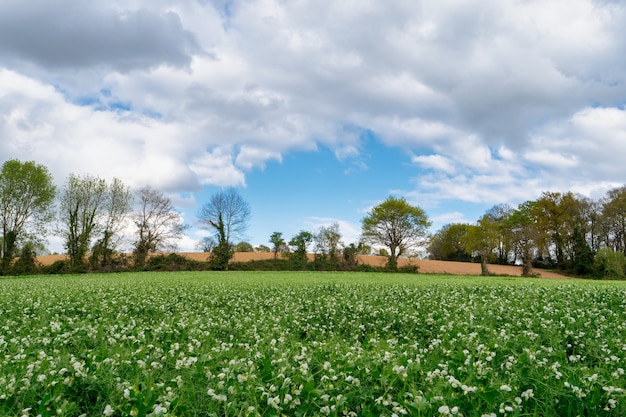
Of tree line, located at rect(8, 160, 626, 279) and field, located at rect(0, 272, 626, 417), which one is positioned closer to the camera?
field, located at rect(0, 272, 626, 417)

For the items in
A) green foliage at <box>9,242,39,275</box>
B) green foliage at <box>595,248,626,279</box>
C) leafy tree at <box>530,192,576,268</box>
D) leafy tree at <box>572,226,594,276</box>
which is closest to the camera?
green foliage at <box>9,242,39,275</box>

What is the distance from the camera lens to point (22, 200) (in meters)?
49.6

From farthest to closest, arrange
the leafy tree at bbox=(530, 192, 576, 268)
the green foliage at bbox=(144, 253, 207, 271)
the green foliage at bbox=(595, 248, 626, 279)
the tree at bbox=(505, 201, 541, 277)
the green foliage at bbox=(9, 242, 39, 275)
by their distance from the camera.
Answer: the leafy tree at bbox=(530, 192, 576, 268)
the tree at bbox=(505, 201, 541, 277)
the green foliage at bbox=(144, 253, 207, 271)
the green foliage at bbox=(595, 248, 626, 279)
the green foliage at bbox=(9, 242, 39, 275)

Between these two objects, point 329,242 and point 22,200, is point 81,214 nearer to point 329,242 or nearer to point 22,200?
point 22,200

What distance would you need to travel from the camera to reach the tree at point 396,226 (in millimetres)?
65750

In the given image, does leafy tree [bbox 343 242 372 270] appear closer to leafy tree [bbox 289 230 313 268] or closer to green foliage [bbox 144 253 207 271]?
leafy tree [bbox 289 230 313 268]

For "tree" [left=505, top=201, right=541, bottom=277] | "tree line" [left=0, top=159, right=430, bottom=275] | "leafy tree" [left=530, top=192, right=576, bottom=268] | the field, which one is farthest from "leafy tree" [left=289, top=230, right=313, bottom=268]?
the field

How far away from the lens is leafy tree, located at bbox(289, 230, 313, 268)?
187 feet

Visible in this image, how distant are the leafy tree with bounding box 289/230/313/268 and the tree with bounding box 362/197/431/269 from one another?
1180 centimetres

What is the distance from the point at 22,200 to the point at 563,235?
7981cm

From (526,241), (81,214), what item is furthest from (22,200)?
(526,241)

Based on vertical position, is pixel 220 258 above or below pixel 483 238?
below

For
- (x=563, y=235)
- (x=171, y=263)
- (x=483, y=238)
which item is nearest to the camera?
(x=171, y=263)

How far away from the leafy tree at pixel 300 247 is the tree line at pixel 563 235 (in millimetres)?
21714
